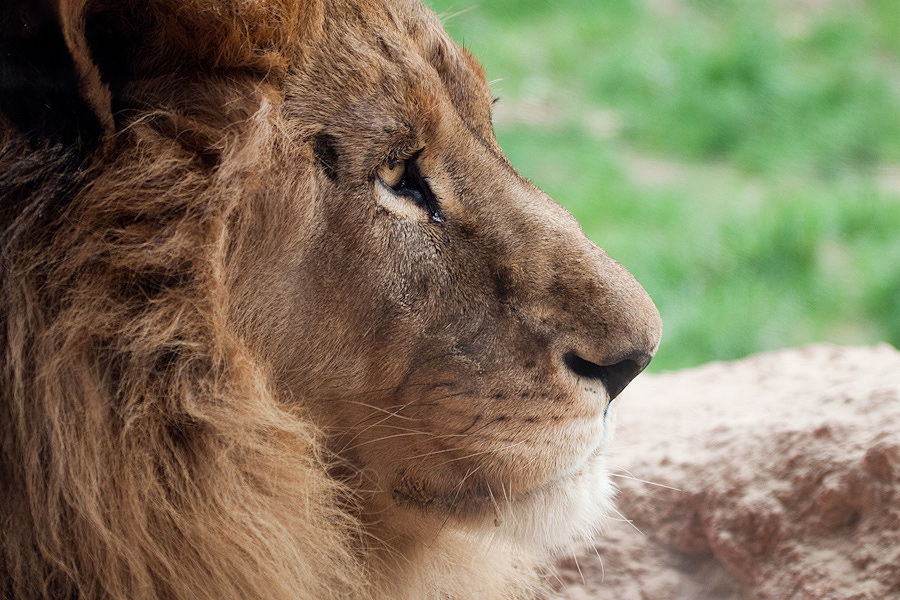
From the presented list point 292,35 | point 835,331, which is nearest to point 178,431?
point 292,35

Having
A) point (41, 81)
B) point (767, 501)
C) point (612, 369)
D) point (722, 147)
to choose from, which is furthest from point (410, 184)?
point (722, 147)

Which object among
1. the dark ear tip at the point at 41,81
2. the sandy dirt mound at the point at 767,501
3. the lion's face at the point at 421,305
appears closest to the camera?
the dark ear tip at the point at 41,81

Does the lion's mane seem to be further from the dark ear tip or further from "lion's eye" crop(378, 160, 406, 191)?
"lion's eye" crop(378, 160, 406, 191)

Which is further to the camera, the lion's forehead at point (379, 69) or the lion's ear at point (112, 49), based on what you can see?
the lion's forehead at point (379, 69)

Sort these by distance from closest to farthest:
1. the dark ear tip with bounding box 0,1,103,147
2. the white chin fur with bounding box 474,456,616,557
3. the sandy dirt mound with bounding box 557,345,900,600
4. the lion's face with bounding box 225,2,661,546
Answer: the dark ear tip with bounding box 0,1,103,147 < the lion's face with bounding box 225,2,661,546 < the white chin fur with bounding box 474,456,616,557 < the sandy dirt mound with bounding box 557,345,900,600

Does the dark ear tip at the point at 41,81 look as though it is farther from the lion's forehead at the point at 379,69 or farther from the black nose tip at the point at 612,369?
the black nose tip at the point at 612,369

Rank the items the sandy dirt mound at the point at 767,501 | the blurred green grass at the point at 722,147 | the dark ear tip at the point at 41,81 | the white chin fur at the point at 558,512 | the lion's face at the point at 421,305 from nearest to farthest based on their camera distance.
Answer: the dark ear tip at the point at 41,81 → the lion's face at the point at 421,305 → the white chin fur at the point at 558,512 → the sandy dirt mound at the point at 767,501 → the blurred green grass at the point at 722,147

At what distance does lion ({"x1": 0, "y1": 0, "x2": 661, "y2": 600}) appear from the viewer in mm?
1267

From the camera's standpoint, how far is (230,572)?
1367mm

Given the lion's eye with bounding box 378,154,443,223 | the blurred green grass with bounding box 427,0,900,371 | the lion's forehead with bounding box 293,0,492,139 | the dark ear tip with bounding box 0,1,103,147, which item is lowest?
the dark ear tip with bounding box 0,1,103,147

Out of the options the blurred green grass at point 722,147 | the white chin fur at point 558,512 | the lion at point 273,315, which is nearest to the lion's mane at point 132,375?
the lion at point 273,315

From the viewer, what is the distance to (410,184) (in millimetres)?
1501

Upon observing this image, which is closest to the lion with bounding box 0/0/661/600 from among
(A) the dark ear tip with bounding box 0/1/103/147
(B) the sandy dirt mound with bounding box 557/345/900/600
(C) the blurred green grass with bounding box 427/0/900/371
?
(A) the dark ear tip with bounding box 0/1/103/147

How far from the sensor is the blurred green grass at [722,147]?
4227 mm
